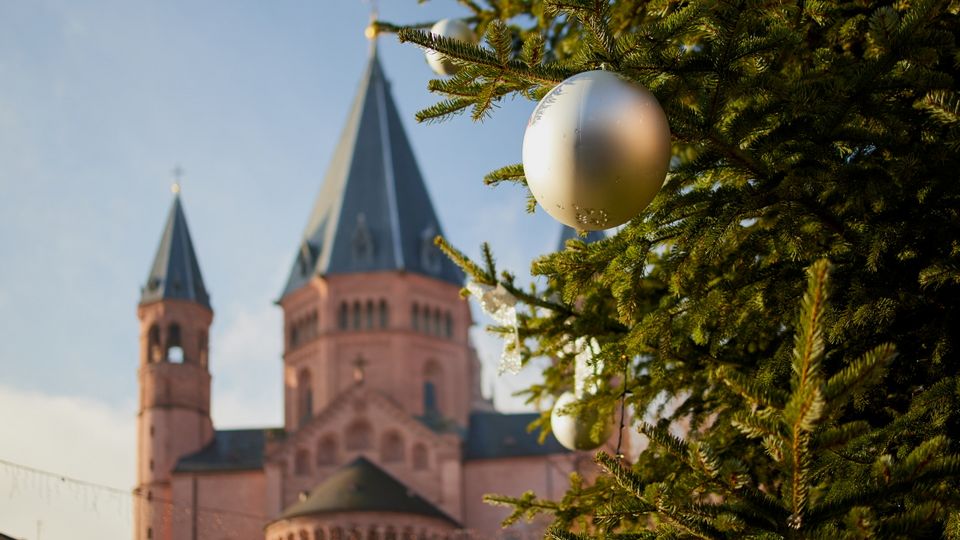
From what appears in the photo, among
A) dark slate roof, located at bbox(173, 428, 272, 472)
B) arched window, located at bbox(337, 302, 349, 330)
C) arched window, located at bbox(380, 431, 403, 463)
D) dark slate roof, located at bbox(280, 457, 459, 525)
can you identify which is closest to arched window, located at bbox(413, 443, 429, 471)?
arched window, located at bbox(380, 431, 403, 463)

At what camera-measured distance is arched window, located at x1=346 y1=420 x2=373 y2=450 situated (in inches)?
2069

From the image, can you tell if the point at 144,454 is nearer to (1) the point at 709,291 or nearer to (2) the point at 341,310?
(2) the point at 341,310

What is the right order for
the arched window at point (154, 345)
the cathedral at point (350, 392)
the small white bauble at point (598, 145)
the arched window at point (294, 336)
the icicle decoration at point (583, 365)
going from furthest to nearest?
the arched window at point (294, 336) < the arched window at point (154, 345) < the cathedral at point (350, 392) < the icicle decoration at point (583, 365) < the small white bauble at point (598, 145)

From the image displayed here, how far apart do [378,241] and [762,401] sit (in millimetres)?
52141

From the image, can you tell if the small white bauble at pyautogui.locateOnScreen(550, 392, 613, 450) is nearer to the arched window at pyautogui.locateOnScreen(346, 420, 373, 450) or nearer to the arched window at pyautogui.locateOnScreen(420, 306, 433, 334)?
the arched window at pyautogui.locateOnScreen(346, 420, 373, 450)

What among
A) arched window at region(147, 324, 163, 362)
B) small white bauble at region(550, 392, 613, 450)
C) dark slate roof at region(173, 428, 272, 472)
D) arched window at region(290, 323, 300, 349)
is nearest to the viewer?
small white bauble at region(550, 392, 613, 450)

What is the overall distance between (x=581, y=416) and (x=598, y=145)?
363cm

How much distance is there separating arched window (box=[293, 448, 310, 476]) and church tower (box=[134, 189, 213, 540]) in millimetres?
5097

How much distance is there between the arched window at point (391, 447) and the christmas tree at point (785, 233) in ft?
154

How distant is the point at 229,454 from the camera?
54812 mm

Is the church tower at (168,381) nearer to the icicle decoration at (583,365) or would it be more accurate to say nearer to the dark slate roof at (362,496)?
the dark slate roof at (362,496)

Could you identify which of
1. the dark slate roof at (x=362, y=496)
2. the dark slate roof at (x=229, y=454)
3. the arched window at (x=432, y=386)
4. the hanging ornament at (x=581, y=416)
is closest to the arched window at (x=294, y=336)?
the dark slate roof at (x=229, y=454)

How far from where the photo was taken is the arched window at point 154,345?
55.2m

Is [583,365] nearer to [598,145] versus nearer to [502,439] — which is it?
[598,145]
